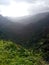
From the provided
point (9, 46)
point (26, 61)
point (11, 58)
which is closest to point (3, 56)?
point (11, 58)

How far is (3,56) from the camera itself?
583 inches

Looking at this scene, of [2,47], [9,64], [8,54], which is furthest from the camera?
[2,47]

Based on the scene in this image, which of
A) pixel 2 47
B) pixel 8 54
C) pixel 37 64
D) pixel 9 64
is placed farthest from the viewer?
pixel 2 47

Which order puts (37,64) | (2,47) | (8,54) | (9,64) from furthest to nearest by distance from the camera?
(2,47)
(8,54)
(37,64)
(9,64)

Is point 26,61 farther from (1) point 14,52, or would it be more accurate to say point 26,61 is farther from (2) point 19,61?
(1) point 14,52

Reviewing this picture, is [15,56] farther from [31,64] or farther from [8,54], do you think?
[31,64]

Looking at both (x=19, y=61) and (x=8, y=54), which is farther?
(x=8, y=54)

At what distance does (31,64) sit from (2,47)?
3.68 metres

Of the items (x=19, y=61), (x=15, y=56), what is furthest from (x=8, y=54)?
(x=19, y=61)

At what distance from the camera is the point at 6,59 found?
46.8 feet

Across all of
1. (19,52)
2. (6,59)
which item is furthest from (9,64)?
(19,52)

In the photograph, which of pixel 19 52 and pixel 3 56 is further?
pixel 19 52

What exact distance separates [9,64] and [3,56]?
4.37 ft

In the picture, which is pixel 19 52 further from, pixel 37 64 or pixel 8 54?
pixel 37 64
